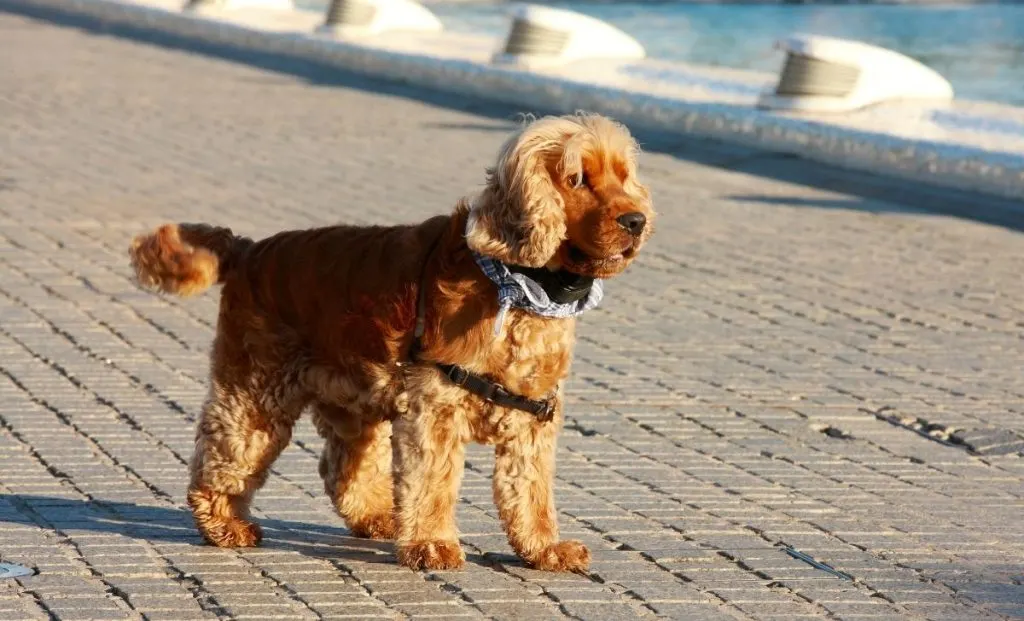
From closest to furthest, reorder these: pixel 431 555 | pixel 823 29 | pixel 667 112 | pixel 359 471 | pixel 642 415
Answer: pixel 431 555
pixel 359 471
pixel 642 415
pixel 667 112
pixel 823 29

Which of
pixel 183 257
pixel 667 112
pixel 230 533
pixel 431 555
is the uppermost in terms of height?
pixel 667 112

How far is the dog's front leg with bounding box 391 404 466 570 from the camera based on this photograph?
4887mm

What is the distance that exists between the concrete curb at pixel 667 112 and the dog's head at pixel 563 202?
8.75m

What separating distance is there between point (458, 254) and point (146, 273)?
3.28 feet

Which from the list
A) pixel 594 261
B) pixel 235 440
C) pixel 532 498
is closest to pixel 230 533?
pixel 235 440

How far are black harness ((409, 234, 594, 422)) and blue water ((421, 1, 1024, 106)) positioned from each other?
64.1 feet

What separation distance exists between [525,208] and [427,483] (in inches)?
32.9

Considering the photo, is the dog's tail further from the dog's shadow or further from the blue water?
the blue water

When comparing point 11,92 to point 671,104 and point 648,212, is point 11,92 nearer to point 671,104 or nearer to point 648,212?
point 671,104

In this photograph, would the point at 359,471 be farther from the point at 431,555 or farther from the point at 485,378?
the point at 485,378

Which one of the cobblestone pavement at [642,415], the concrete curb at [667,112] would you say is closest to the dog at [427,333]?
the cobblestone pavement at [642,415]

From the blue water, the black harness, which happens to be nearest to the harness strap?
the black harness

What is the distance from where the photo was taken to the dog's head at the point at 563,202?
461 cm

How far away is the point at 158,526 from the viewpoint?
18.4 feet
